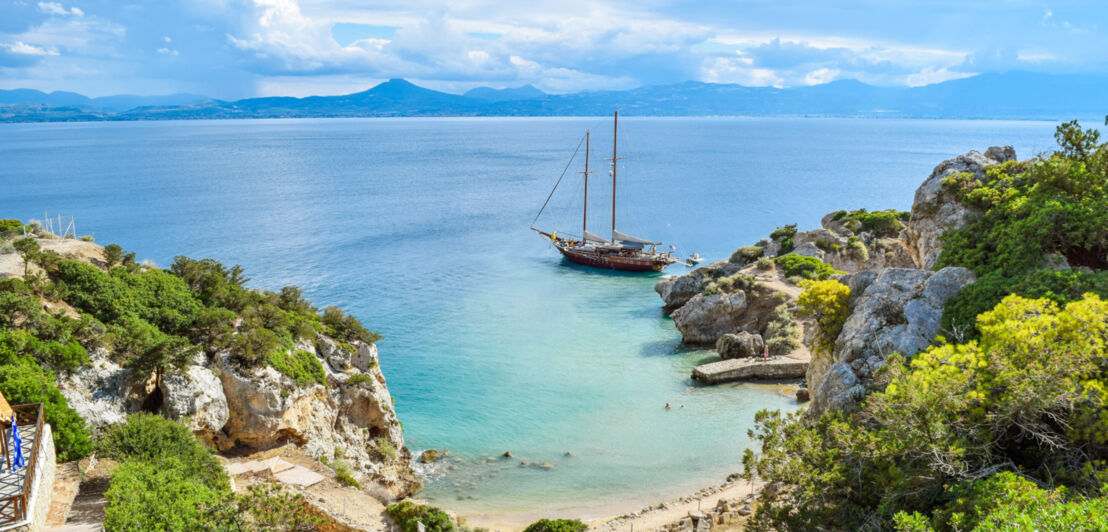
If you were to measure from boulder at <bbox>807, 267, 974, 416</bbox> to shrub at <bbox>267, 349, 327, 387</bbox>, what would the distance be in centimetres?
1462

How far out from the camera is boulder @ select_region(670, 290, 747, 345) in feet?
130

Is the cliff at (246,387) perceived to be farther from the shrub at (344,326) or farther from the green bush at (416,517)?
the green bush at (416,517)

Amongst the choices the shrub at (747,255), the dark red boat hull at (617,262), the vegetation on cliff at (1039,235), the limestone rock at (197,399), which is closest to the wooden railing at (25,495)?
the limestone rock at (197,399)

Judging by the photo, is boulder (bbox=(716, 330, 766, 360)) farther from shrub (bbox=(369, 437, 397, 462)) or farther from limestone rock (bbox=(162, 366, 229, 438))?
limestone rock (bbox=(162, 366, 229, 438))

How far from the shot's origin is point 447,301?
4906cm

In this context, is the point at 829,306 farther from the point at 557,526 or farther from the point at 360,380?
the point at 360,380

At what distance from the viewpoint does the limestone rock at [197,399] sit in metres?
17.5

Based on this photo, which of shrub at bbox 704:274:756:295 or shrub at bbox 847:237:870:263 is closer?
shrub at bbox 704:274:756:295

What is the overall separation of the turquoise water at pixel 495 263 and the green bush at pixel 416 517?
17.6ft

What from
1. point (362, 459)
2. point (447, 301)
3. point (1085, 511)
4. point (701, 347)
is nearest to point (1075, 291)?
point (1085, 511)

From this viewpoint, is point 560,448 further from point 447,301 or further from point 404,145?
point 404,145

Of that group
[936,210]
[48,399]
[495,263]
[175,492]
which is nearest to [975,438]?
[936,210]

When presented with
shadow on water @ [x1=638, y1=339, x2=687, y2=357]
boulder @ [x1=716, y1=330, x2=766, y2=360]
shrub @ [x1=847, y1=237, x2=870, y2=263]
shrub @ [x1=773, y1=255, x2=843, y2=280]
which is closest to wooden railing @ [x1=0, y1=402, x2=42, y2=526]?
shadow on water @ [x1=638, y1=339, x2=687, y2=357]

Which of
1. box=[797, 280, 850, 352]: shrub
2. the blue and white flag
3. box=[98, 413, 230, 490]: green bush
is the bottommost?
box=[98, 413, 230, 490]: green bush
